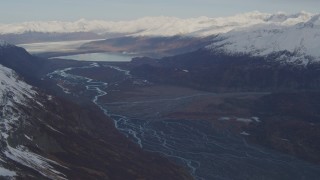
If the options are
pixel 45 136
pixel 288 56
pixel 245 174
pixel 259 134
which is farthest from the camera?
pixel 288 56

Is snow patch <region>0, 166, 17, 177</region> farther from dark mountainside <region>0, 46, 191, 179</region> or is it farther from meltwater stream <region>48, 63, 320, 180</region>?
meltwater stream <region>48, 63, 320, 180</region>

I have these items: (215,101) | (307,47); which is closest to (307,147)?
(215,101)

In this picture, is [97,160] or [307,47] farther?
[307,47]

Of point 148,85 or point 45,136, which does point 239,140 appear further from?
point 148,85

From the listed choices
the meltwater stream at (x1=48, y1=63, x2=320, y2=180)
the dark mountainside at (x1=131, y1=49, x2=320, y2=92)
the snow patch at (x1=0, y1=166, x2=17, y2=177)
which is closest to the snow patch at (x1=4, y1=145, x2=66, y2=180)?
the snow patch at (x1=0, y1=166, x2=17, y2=177)

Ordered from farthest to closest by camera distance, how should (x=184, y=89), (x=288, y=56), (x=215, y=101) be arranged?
1. (x=288, y=56)
2. (x=184, y=89)
3. (x=215, y=101)

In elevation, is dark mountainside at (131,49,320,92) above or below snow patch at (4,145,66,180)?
below

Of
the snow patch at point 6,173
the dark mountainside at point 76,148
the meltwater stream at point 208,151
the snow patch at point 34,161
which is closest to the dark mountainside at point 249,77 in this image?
the meltwater stream at point 208,151

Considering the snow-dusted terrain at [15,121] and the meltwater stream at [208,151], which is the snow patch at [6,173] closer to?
the snow-dusted terrain at [15,121]
